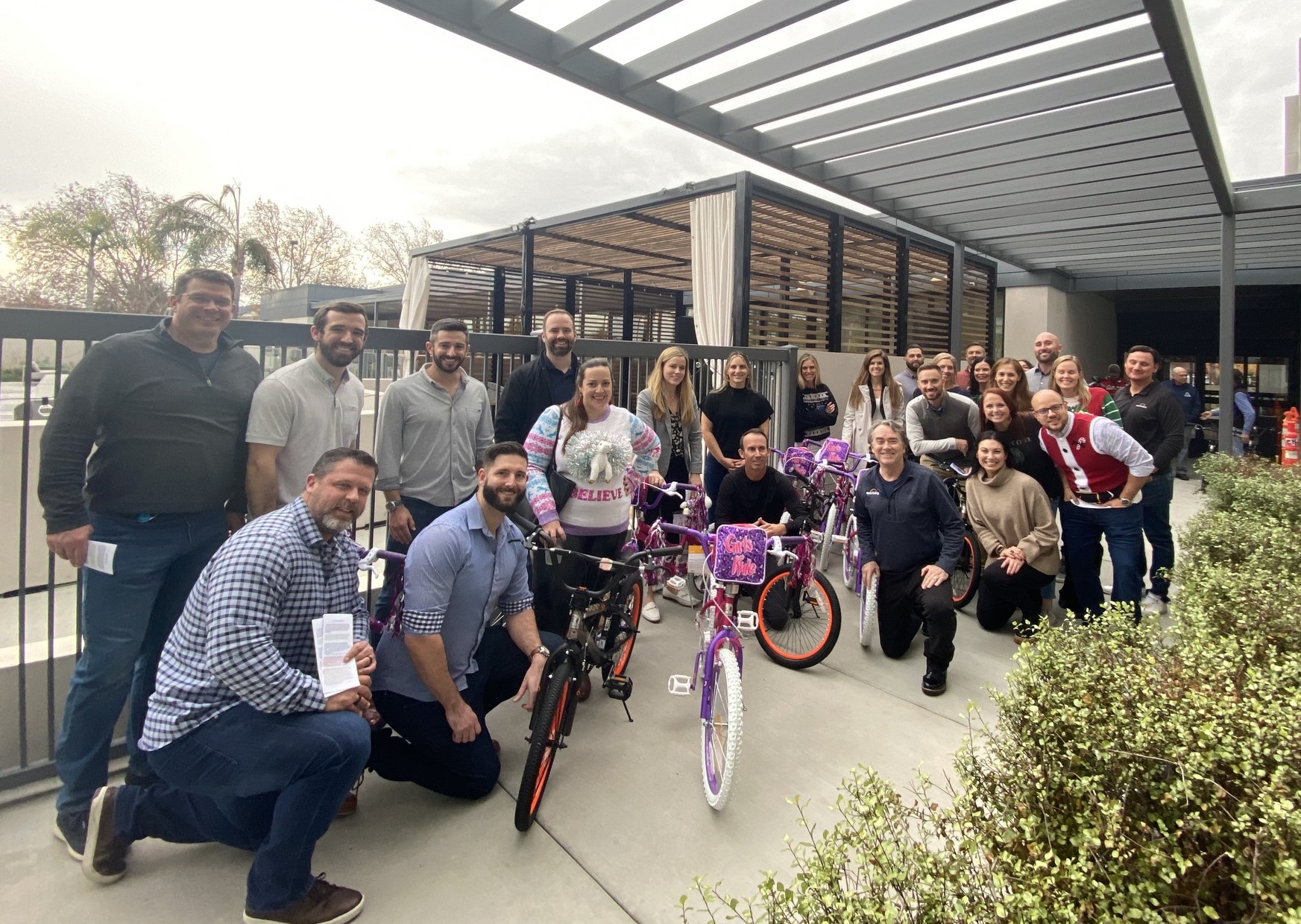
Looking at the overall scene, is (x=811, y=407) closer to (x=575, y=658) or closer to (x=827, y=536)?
(x=827, y=536)

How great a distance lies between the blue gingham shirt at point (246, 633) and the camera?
1756 mm

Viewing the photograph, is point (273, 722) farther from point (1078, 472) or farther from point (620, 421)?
point (1078, 472)

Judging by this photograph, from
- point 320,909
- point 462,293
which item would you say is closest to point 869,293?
point 462,293

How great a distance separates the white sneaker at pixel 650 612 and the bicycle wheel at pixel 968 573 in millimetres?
1862

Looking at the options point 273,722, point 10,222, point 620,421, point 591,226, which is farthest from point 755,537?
point 10,222

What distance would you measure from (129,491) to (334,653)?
862 millimetres

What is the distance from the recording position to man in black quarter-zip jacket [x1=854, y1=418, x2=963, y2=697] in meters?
3.57

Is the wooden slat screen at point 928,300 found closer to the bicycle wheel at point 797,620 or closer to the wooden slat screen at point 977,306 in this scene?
the wooden slat screen at point 977,306

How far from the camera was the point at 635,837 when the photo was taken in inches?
88.2

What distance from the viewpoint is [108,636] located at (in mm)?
2098

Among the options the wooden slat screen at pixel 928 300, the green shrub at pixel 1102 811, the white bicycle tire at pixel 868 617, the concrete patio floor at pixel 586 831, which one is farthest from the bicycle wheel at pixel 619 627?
the wooden slat screen at pixel 928 300

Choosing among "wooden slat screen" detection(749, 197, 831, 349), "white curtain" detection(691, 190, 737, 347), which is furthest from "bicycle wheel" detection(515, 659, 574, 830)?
"wooden slat screen" detection(749, 197, 831, 349)

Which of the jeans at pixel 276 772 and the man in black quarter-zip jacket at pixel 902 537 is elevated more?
the man in black quarter-zip jacket at pixel 902 537

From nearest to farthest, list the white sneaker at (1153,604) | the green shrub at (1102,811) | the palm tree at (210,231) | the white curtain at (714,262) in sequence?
the green shrub at (1102,811) → the white sneaker at (1153,604) → the white curtain at (714,262) → the palm tree at (210,231)
